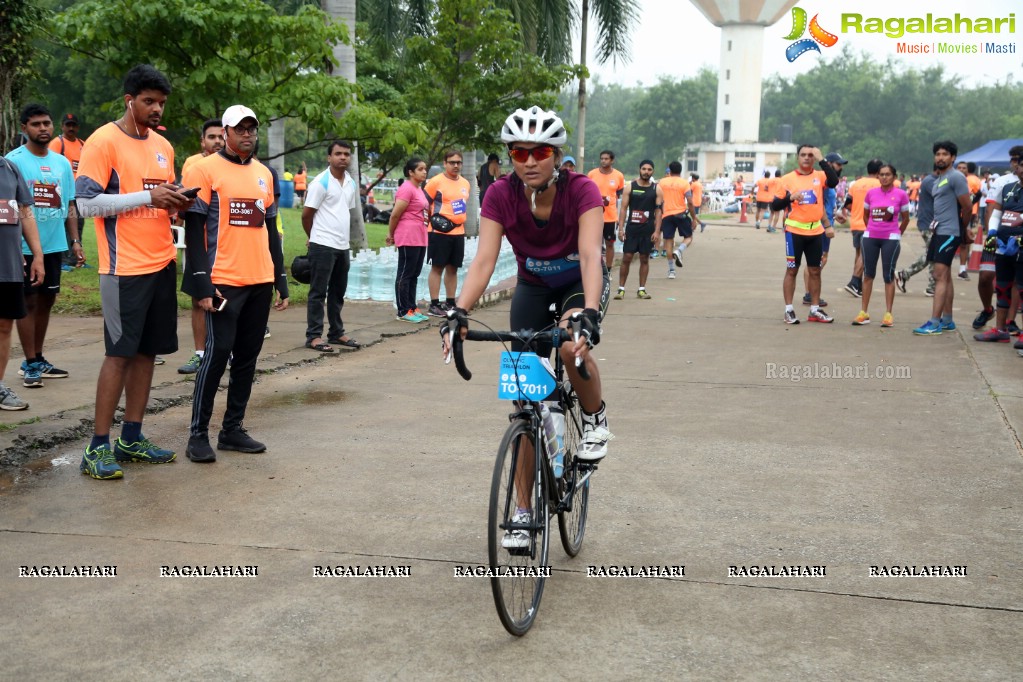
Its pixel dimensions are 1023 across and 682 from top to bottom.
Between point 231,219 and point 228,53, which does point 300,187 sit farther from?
point 231,219

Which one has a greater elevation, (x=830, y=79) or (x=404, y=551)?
(x=830, y=79)

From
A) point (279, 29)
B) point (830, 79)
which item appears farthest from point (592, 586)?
point (830, 79)

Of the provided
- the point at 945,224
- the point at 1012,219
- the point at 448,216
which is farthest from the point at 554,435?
the point at 945,224

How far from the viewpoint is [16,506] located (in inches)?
214

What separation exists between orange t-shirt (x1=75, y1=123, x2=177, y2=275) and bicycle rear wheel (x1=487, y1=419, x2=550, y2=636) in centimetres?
295

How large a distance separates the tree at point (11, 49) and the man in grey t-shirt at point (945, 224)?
1063cm

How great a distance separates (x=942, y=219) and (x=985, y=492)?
686 cm

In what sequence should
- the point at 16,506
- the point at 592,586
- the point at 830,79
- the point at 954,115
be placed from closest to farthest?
the point at 592,586
the point at 16,506
the point at 954,115
the point at 830,79

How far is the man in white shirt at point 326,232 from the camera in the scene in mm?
10344

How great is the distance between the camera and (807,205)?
12711 mm

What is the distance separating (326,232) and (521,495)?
6.73 meters

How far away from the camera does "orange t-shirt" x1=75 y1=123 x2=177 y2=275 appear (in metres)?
5.88

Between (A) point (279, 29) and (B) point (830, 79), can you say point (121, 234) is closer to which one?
(A) point (279, 29)

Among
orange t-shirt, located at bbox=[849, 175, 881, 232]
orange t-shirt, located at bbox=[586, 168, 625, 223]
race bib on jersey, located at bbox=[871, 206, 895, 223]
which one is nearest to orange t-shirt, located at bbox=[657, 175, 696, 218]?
orange t-shirt, located at bbox=[586, 168, 625, 223]
